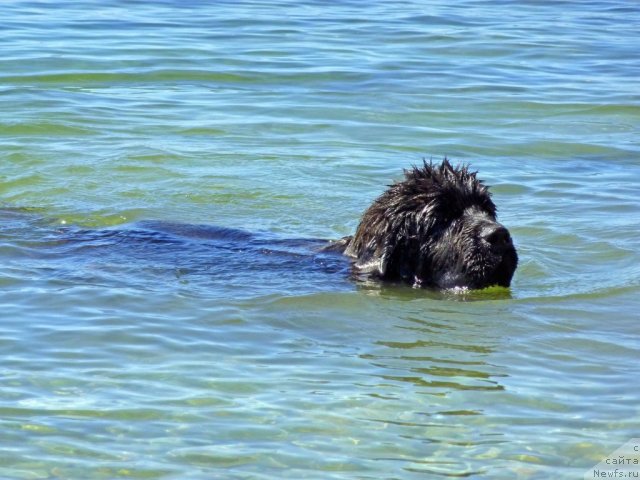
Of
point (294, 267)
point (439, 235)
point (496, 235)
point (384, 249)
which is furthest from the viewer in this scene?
point (294, 267)

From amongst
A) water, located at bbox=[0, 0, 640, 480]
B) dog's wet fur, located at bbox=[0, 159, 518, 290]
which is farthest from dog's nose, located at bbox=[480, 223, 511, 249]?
water, located at bbox=[0, 0, 640, 480]

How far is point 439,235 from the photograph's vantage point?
8.43 meters

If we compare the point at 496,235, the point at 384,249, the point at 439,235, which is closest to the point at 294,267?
the point at 384,249

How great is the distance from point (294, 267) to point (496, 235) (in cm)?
154

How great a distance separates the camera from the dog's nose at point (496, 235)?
8.16 m

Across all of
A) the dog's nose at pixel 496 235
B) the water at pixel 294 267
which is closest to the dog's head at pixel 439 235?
the dog's nose at pixel 496 235

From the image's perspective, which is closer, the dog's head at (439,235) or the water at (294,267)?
the water at (294,267)

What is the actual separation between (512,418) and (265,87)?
10.9 m

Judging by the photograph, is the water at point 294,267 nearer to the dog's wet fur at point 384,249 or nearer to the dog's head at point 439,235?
the dog's wet fur at point 384,249

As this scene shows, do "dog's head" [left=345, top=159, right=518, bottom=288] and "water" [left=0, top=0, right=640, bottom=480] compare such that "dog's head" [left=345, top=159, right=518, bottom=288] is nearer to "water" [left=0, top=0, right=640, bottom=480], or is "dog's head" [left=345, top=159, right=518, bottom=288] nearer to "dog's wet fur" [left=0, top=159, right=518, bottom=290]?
"dog's wet fur" [left=0, top=159, right=518, bottom=290]

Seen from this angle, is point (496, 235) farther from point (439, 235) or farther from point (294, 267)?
point (294, 267)

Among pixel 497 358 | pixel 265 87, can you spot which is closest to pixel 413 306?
pixel 497 358

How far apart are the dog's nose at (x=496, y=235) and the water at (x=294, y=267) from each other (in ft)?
1.35

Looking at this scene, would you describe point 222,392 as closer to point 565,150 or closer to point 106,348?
point 106,348
